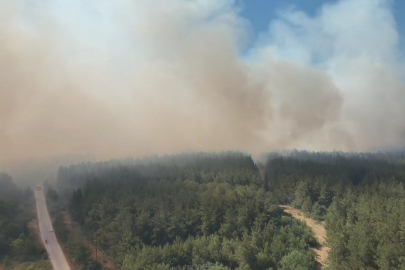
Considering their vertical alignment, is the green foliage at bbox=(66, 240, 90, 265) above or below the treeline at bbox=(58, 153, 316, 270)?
below

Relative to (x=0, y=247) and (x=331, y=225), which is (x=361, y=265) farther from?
(x=0, y=247)

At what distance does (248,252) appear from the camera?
4325 centimetres

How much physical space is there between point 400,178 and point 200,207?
4903 centimetres

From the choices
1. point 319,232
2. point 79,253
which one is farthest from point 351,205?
point 79,253

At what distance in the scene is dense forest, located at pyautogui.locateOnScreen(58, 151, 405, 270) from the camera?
39594 millimetres

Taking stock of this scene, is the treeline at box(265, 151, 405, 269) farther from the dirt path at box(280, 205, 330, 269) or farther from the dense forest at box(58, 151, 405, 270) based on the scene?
the dirt path at box(280, 205, 330, 269)

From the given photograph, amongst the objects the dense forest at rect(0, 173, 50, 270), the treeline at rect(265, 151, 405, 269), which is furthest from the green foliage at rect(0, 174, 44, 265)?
the treeline at rect(265, 151, 405, 269)

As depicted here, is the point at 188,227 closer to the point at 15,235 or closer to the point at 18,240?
the point at 18,240

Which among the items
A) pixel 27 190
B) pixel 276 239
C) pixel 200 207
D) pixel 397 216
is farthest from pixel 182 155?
pixel 397 216

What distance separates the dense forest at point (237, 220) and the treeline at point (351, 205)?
139 mm

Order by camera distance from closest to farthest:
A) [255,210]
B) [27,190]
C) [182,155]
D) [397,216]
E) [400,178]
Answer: [397,216] → [255,210] → [400,178] → [27,190] → [182,155]

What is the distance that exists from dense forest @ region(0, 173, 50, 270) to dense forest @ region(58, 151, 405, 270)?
24.9ft

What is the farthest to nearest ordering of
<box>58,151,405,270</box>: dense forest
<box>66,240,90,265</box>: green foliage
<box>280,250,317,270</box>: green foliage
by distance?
1. <box>66,240,90,265</box>: green foliage
2. <box>280,250,317,270</box>: green foliage
3. <box>58,151,405,270</box>: dense forest

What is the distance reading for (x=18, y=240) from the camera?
172 ft
